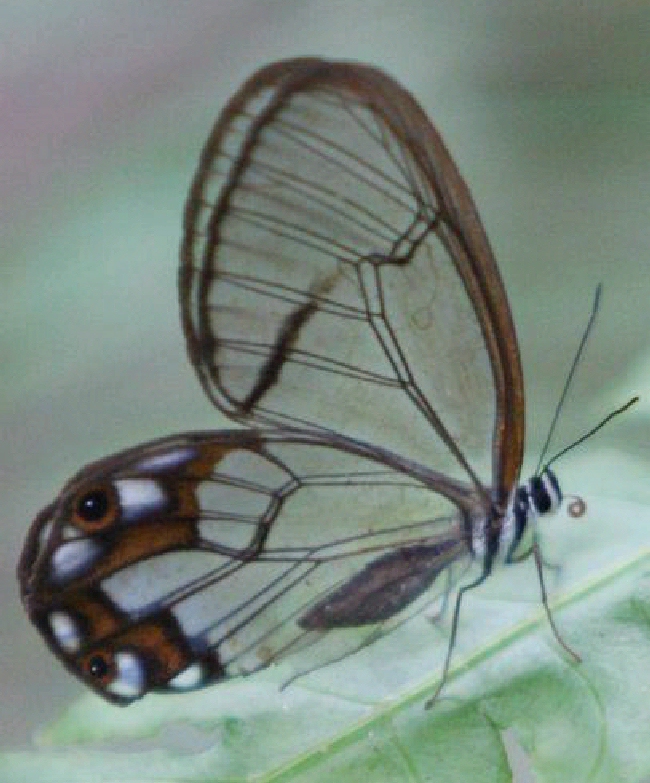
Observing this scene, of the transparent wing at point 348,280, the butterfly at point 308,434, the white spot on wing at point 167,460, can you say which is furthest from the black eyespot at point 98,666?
the transparent wing at point 348,280

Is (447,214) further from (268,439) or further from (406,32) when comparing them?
(406,32)

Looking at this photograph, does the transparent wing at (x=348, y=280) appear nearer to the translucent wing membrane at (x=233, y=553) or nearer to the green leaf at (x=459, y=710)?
the translucent wing membrane at (x=233, y=553)

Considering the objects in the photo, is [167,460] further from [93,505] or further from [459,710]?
[459,710]

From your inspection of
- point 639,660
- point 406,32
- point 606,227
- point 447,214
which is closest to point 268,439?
point 447,214

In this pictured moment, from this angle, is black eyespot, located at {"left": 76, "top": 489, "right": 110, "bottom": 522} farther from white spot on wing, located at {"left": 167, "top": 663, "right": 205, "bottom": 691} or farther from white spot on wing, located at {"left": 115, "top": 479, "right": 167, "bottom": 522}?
white spot on wing, located at {"left": 167, "top": 663, "right": 205, "bottom": 691}

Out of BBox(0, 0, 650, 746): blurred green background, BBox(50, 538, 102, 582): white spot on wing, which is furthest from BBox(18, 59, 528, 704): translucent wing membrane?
BBox(0, 0, 650, 746): blurred green background

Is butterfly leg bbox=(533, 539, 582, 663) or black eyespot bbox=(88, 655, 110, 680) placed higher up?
black eyespot bbox=(88, 655, 110, 680)
